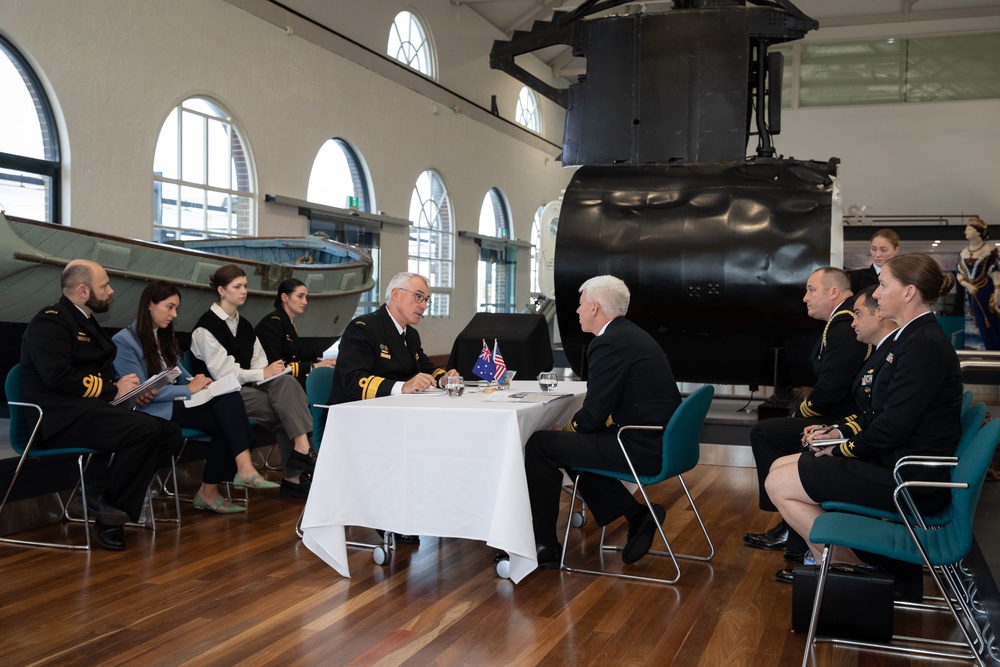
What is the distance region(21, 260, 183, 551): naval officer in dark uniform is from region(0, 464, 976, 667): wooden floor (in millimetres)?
213

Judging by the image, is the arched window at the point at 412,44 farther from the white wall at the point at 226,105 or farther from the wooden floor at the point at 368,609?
the wooden floor at the point at 368,609

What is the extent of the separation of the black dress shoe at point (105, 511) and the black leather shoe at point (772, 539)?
268 cm

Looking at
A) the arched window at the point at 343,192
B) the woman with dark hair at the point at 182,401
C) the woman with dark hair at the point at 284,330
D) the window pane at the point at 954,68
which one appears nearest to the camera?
the woman with dark hair at the point at 182,401

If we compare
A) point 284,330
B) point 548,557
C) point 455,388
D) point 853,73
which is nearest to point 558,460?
point 548,557

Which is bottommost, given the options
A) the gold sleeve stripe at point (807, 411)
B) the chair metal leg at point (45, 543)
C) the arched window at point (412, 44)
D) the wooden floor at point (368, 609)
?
the wooden floor at point (368, 609)

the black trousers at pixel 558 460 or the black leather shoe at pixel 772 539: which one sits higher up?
the black trousers at pixel 558 460

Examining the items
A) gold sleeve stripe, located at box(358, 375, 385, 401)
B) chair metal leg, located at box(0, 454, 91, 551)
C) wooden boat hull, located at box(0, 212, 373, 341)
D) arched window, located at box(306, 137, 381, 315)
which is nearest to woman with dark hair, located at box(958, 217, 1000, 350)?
wooden boat hull, located at box(0, 212, 373, 341)

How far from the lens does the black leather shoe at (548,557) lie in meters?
3.62

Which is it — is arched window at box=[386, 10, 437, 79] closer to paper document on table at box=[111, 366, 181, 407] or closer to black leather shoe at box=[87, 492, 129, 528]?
paper document on table at box=[111, 366, 181, 407]

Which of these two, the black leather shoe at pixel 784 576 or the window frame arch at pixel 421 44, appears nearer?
the black leather shoe at pixel 784 576

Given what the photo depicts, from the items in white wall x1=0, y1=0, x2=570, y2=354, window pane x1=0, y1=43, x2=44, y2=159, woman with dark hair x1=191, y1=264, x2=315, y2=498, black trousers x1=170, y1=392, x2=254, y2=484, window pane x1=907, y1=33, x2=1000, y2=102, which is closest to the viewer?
black trousers x1=170, y1=392, x2=254, y2=484

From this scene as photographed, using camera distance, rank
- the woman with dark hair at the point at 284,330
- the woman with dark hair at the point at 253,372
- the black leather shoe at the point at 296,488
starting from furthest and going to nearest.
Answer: the woman with dark hair at the point at 284,330 → the black leather shoe at the point at 296,488 → the woman with dark hair at the point at 253,372

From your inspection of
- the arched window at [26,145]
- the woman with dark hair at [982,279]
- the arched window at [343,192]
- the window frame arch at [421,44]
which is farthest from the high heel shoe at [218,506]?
the window frame arch at [421,44]

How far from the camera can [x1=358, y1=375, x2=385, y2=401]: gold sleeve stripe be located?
3895mm
